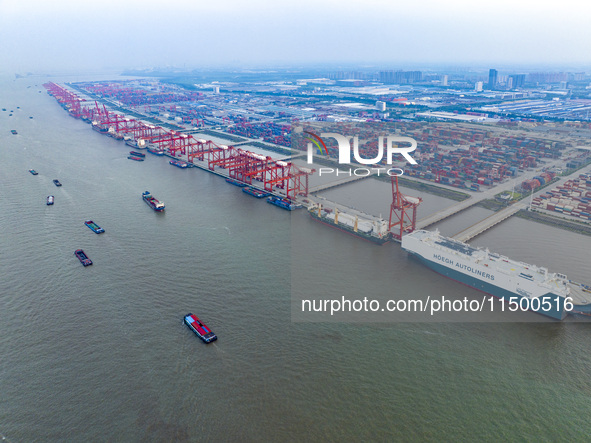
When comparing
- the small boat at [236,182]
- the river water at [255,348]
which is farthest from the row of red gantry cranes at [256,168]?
the river water at [255,348]

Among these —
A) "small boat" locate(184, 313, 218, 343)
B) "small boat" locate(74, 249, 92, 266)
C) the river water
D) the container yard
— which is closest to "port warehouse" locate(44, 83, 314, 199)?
the container yard

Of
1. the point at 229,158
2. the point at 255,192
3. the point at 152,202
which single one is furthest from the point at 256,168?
the point at 152,202

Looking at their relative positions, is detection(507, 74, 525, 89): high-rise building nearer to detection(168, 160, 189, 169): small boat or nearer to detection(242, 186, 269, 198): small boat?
detection(168, 160, 189, 169): small boat

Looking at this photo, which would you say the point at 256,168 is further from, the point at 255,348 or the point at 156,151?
the point at 255,348

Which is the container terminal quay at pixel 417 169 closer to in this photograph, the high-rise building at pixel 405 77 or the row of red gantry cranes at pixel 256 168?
the row of red gantry cranes at pixel 256 168

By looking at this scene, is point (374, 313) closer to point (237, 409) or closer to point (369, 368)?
point (369, 368)

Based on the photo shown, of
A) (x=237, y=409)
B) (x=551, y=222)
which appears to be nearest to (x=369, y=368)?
(x=237, y=409)
